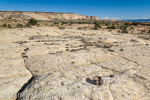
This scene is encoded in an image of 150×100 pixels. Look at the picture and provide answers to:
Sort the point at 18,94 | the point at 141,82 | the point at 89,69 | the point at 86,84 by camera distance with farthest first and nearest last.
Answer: the point at 89,69 < the point at 141,82 < the point at 86,84 < the point at 18,94

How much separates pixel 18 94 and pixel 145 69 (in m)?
4.99

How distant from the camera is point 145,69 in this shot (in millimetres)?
4305

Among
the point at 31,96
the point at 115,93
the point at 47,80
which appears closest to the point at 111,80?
the point at 115,93

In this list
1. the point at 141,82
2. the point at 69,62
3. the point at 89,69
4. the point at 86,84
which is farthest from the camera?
the point at 69,62

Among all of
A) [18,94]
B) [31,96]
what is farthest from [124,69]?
[18,94]

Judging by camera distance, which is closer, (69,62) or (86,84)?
(86,84)

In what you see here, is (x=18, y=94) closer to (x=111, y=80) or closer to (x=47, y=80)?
(x=47, y=80)

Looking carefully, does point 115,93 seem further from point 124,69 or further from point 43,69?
point 43,69

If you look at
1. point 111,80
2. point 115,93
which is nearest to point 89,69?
Answer: point 111,80

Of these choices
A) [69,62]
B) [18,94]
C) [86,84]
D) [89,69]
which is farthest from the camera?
[69,62]

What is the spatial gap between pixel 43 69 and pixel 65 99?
7.08 ft

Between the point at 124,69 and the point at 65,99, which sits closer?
the point at 65,99

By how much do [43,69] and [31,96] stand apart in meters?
1.75

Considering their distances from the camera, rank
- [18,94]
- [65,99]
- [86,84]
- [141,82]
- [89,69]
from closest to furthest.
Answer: [65,99] → [18,94] → [86,84] → [141,82] → [89,69]
